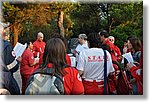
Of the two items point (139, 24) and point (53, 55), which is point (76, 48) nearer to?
point (53, 55)

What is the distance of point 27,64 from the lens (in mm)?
8727

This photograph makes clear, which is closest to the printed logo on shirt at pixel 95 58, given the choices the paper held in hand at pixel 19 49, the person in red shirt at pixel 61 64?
the person in red shirt at pixel 61 64

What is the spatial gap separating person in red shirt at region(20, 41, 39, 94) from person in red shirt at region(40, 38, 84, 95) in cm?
20

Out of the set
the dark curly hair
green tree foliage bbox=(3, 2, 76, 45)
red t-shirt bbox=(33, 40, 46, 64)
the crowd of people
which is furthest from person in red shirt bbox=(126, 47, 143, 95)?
red t-shirt bbox=(33, 40, 46, 64)

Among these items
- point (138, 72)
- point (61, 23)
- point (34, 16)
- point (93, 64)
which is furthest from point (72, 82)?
point (34, 16)

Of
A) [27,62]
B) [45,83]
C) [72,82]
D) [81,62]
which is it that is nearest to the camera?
[72,82]

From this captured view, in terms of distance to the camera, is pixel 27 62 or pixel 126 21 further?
pixel 27 62

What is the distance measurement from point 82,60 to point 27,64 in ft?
2.54

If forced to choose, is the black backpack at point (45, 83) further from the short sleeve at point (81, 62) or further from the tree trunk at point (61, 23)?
the tree trunk at point (61, 23)

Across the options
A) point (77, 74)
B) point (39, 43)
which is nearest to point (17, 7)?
point (39, 43)

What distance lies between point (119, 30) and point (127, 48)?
277 millimetres

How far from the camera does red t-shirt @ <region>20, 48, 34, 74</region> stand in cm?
868

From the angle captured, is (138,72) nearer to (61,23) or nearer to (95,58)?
(95,58)

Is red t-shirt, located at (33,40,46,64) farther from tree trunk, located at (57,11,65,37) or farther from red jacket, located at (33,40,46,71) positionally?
tree trunk, located at (57,11,65,37)
